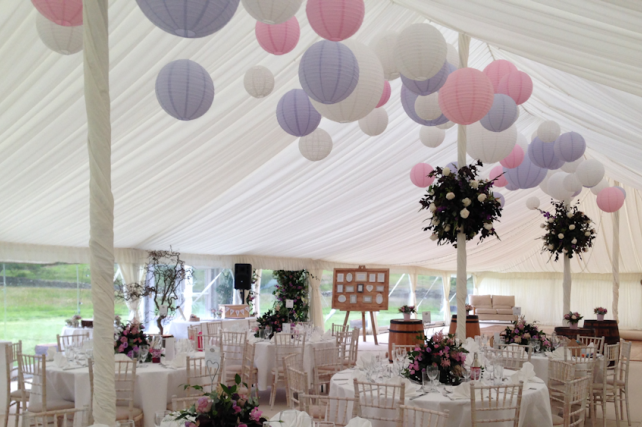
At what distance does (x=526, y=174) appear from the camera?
7031mm

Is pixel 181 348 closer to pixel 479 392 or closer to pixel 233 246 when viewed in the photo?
pixel 479 392

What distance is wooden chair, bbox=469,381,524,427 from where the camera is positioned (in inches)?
155

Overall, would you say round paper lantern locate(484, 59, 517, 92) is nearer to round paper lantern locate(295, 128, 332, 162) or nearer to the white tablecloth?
round paper lantern locate(295, 128, 332, 162)

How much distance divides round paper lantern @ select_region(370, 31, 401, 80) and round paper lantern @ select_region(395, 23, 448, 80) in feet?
1.71

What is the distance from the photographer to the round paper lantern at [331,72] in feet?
11.4

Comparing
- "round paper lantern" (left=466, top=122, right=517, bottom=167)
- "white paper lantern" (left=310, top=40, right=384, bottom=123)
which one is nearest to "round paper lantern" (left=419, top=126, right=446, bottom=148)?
"round paper lantern" (left=466, top=122, right=517, bottom=167)

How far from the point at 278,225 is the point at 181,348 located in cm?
500

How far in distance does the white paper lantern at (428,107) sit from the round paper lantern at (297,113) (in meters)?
0.92

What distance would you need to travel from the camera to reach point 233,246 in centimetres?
1244

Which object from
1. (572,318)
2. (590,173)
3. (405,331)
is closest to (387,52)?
(590,173)

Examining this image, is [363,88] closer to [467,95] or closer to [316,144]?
[467,95]

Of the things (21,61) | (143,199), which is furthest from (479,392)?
(143,199)

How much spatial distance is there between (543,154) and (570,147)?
0.35 meters

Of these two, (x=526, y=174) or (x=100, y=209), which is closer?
(x=100, y=209)
